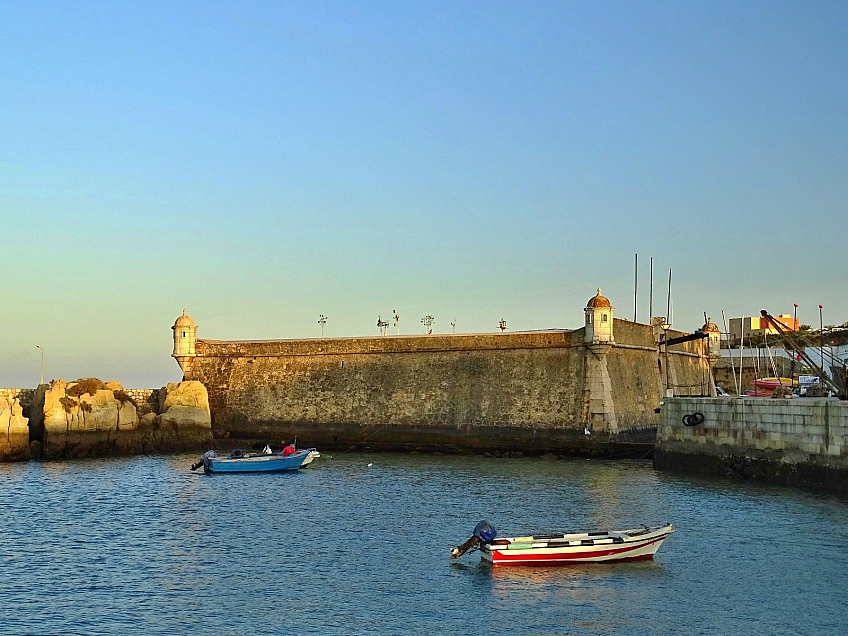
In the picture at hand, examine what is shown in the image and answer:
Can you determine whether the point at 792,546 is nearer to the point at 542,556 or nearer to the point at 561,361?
the point at 542,556

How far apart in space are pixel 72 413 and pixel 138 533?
25095 millimetres

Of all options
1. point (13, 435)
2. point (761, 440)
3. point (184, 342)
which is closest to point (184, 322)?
point (184, 342)

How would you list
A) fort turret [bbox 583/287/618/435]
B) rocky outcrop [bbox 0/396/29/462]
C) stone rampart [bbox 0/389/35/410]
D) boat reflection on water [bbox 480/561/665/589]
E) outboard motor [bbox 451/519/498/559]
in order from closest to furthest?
boat reflection on water [bbox 480/561/665/589] → outboard motor [bbox 451/519/498/559] → fort turret [bbox 583/287/618/435] → rocky outcrop [bbox 0/396/29/462] → stone rampart [bbox 0/389/35/410]

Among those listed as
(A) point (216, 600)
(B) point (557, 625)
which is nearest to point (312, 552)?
(A) point (216, 600)

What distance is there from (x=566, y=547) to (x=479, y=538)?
2.07 meters

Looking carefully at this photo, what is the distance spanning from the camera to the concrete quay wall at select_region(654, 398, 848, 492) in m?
29.3

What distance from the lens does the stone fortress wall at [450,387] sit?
1799 inches

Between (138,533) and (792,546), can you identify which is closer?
(792,546)

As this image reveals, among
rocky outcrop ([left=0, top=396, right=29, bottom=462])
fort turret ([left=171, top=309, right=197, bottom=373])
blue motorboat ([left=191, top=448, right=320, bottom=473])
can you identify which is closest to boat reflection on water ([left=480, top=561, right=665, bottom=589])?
blue motorboat ([left=191, top=448, right=320, bottom=473])

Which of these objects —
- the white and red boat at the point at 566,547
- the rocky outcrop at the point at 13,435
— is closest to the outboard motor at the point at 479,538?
the white and red boat at the point at 566,547

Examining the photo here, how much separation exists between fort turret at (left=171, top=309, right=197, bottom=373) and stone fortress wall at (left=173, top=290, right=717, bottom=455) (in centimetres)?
6

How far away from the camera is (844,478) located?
28594 mm

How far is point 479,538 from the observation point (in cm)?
2180

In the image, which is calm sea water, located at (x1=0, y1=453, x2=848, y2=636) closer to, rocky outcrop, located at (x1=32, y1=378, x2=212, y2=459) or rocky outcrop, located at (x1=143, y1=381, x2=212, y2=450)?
rocky outcrop, located at (x1=32, y1=378, x2=212, y2=459)
